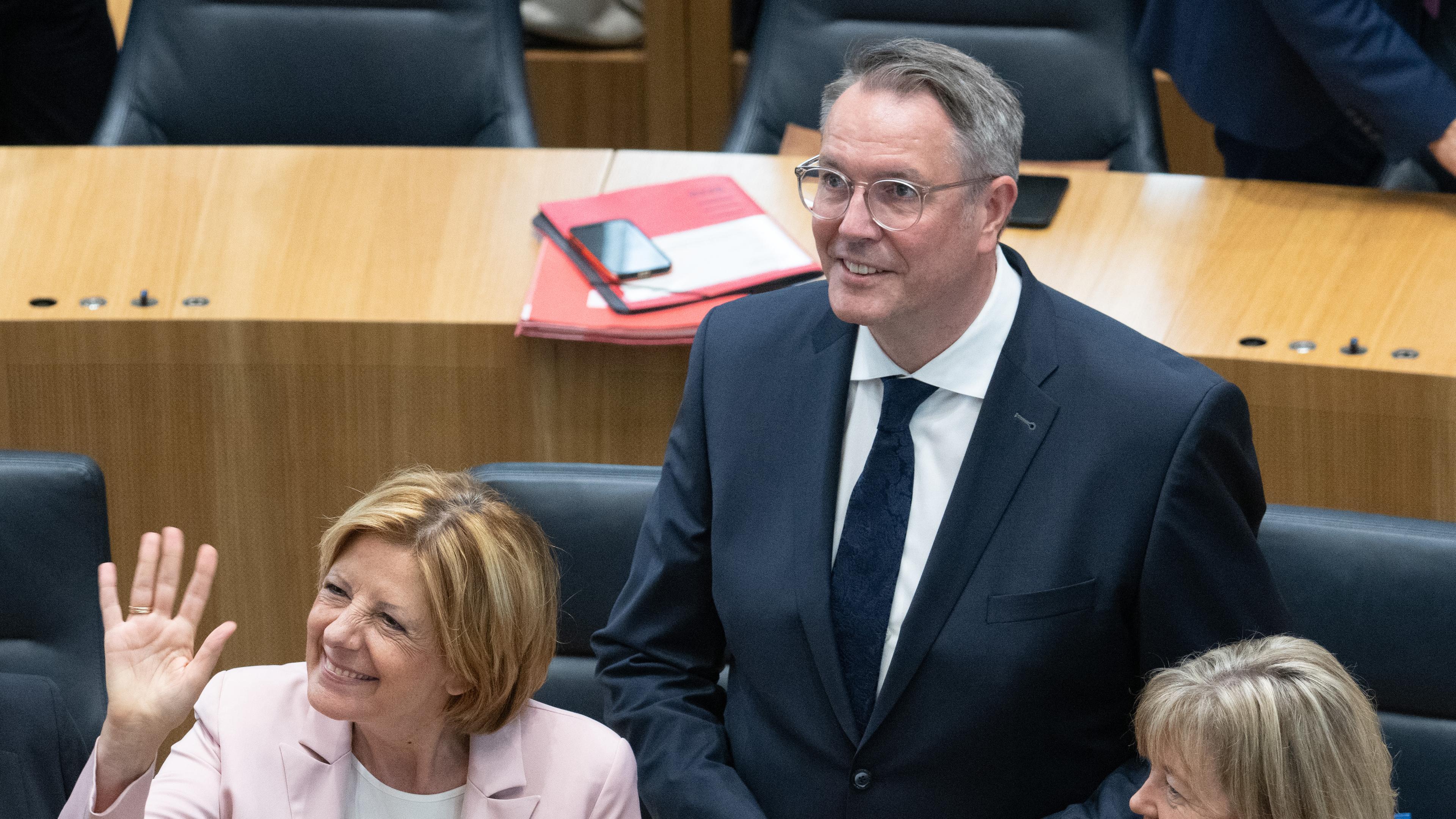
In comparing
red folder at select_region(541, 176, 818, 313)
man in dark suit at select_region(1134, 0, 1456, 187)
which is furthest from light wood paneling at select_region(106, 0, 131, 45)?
man in dark suit at select_region(1134, 0, 1456, 187)

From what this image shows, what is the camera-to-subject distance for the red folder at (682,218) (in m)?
2.16

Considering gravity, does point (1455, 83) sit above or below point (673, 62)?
above

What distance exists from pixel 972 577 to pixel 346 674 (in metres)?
0.58

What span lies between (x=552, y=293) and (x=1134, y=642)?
98cm

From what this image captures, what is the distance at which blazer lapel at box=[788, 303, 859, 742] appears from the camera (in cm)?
150

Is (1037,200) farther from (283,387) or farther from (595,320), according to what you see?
(283,387)

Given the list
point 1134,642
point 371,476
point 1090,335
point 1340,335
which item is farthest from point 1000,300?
point 371,476

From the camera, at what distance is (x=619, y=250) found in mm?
2244

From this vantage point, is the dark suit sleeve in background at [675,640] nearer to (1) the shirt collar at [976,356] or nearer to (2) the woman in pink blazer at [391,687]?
(2) the woman in pink blazer at [391,687]

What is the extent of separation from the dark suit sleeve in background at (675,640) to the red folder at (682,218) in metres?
0.49

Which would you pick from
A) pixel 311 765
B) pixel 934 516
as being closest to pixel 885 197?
pixel 934 516

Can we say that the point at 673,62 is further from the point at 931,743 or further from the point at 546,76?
the point at 931,743

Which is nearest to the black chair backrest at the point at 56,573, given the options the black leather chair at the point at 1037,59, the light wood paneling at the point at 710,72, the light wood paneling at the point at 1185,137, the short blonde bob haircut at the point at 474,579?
the short blonde bob haircut at the point at 474,579

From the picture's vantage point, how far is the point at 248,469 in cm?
219
